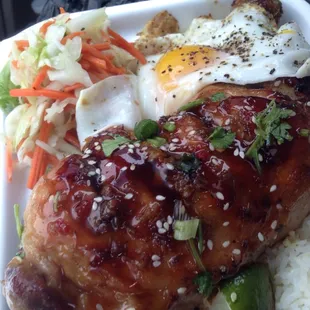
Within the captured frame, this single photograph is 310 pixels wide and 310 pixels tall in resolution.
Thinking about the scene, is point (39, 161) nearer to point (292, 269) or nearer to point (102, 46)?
point (102, 46)

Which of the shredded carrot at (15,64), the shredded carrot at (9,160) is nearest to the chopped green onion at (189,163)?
the shredded carrot at (9,160)

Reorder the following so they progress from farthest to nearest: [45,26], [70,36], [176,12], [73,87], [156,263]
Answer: [176,12] < [45,26] < [70,36] < [73,87] < [156,263]

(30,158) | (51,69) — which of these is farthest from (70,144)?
(51,69)

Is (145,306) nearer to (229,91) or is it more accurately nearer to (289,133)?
(289,133)

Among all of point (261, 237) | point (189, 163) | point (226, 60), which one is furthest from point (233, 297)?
point (226, 60)

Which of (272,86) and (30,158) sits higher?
(272,86)

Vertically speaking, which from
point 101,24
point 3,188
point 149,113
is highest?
point 101,24
